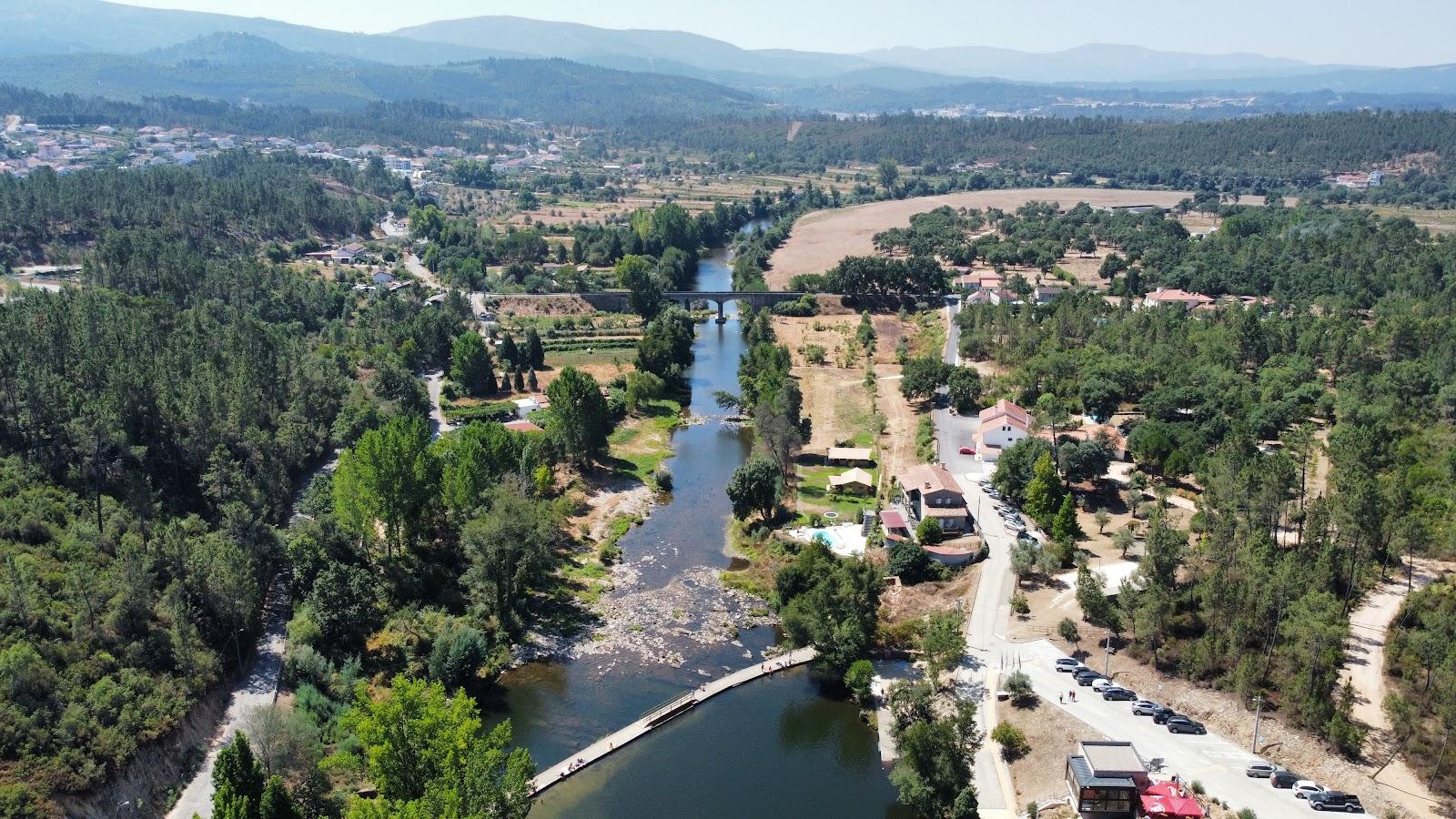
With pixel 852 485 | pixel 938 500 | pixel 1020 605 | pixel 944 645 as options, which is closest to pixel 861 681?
pixel 944 645

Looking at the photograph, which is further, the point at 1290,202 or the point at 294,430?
the point at 1290,202

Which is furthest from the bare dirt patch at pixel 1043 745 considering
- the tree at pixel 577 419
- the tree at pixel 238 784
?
the tree at pixel 577 419

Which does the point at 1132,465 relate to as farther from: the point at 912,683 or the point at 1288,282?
the point at 1288,282

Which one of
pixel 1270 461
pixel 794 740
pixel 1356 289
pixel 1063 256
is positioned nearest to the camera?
pixel 794 740

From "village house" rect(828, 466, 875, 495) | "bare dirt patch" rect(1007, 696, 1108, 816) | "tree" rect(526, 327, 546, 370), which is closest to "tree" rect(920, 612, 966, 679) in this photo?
"bare dirt patch" rect(1007, 696, 1108, 816)

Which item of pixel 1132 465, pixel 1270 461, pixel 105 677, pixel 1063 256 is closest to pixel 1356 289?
pixel 1063 256

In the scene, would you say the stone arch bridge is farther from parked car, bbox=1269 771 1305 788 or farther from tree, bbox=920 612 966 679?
parked car, bbox=1269 771 1305 788

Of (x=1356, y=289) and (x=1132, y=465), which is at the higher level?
(x=1356, y=289)
